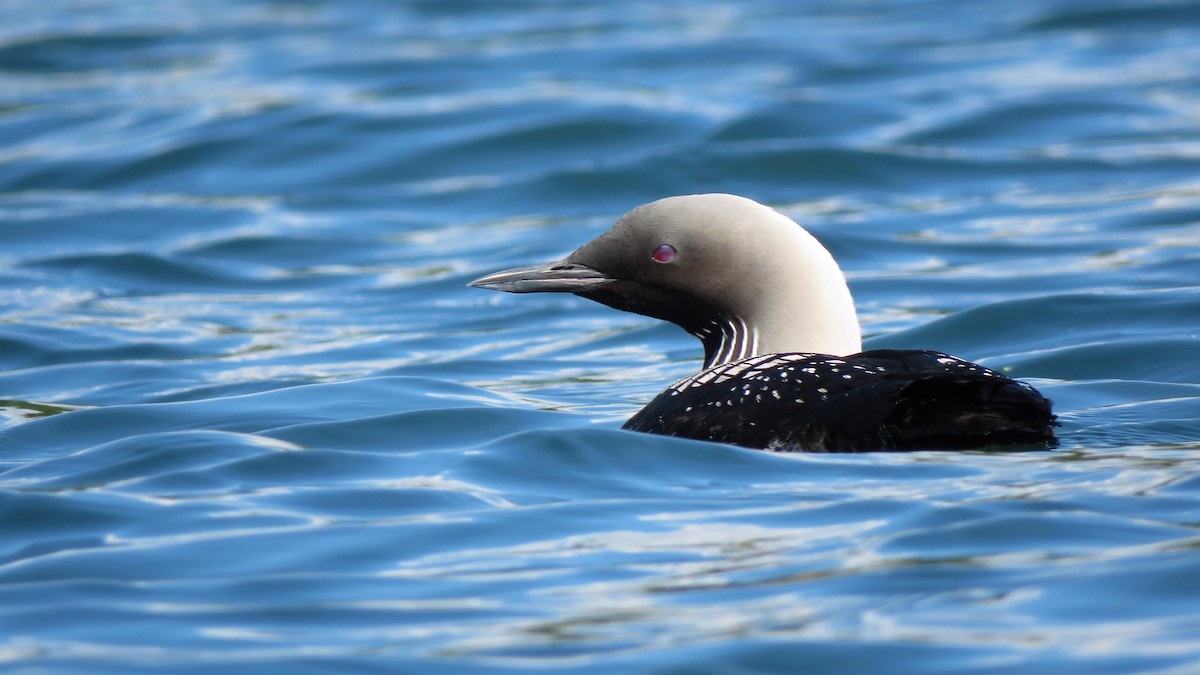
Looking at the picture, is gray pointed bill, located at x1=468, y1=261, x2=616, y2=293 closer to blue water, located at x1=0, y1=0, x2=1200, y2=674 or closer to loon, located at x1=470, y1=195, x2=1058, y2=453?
loon, located at x1=470, y1=195, x2=1058, y2=453

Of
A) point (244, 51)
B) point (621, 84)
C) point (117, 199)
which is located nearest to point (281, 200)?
point (117, 199)

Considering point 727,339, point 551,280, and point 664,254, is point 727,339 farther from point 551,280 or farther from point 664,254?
point 551,280

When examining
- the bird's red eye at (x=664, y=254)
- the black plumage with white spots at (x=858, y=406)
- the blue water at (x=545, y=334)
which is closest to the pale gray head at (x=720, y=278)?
the bird's red eye at (x=664, y=254)

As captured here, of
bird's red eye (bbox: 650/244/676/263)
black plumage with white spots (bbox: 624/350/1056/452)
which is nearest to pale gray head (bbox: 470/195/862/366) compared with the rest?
bird's red eye (bbox: 650/244/676/263)

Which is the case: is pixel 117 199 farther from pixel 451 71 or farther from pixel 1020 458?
pixel 1020 458

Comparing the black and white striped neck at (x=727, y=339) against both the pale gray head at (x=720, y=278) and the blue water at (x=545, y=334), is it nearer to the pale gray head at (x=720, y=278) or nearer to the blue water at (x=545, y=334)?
the pale gray head at (x=720, y=278)

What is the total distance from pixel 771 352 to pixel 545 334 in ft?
9.36

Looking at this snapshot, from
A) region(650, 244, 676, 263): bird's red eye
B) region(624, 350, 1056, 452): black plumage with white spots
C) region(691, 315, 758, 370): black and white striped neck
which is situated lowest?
region(624, 350, 1056, 452): black plumage with white spots

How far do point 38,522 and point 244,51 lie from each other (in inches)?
418

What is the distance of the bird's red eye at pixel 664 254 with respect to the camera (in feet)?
16.7

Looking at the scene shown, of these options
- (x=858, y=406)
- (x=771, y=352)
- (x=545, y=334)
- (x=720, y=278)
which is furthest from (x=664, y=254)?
(x=545, y=334)

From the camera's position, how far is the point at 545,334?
7.69 meters

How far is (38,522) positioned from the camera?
13.7 ft

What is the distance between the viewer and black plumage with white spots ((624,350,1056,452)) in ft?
13.6
